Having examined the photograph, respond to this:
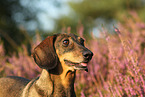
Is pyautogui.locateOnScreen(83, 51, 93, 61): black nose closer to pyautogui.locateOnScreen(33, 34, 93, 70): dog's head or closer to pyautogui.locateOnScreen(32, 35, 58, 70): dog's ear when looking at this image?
pyautogui.locateOnScreen(33, 34, 93, 70): dog's head

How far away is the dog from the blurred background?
0.66 m

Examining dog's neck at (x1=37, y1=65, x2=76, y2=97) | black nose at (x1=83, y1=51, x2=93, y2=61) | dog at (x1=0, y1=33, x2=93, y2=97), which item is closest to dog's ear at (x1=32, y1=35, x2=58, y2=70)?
dog at (x1=0, y1=33, x2=93, y2=97)

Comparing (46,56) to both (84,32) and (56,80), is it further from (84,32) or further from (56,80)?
(84,32)

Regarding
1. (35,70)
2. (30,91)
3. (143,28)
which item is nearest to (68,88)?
(30,91)

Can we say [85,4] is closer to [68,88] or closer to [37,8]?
[37,8]

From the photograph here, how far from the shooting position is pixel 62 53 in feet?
6.59

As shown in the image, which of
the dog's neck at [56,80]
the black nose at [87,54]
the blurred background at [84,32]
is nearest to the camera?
the black nose at [87,54]

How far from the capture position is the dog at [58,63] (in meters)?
1.91

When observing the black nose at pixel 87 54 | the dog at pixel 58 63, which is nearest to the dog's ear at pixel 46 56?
the dog at pixel 58 63

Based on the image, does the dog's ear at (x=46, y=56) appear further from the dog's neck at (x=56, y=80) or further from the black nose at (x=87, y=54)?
the black nose at (x=87, y=54)

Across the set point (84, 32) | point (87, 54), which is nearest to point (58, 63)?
point (87, 54)

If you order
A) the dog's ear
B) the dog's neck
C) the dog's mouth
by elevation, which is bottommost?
the dog's neck

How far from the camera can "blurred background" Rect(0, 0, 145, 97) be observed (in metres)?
3.74

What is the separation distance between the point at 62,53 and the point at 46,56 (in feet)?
0.63
